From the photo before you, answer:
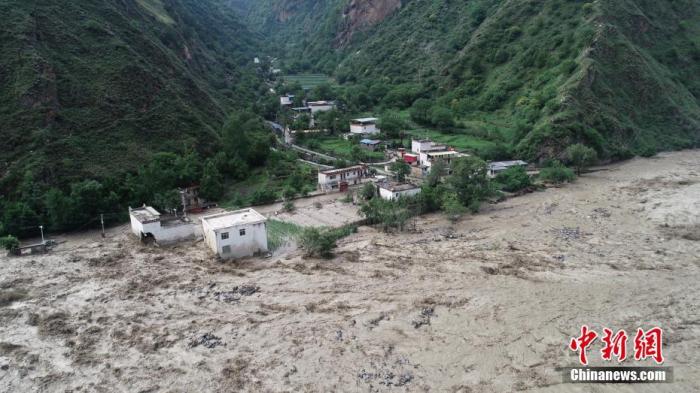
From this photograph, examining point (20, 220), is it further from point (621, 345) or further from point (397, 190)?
point (621, 345)

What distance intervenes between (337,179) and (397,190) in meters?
7.74

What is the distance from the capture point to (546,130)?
165 feet

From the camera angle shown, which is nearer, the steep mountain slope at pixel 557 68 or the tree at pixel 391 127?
the steep mountain slope at pixel 557 68

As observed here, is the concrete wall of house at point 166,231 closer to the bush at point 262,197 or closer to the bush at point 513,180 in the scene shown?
the bush at point 262,197

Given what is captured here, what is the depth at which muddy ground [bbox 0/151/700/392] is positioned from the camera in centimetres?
1894

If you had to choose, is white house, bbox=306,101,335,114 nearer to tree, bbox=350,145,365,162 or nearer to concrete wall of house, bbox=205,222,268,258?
tree, bbox=350,145,365,162

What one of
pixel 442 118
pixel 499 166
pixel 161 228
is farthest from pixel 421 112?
pixel 161 228

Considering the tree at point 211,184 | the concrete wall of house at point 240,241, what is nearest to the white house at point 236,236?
the concrete wall of house at point 240,241

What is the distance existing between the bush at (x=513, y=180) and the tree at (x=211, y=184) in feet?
74.3

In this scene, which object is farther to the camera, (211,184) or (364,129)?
(364,129)

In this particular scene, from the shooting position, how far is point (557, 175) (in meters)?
43.3

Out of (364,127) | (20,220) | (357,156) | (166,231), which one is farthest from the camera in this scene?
(364,127)

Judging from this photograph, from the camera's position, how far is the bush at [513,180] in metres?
41.8

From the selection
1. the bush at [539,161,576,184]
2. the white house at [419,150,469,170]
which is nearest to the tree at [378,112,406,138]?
the white house at [419,150,469,170]
